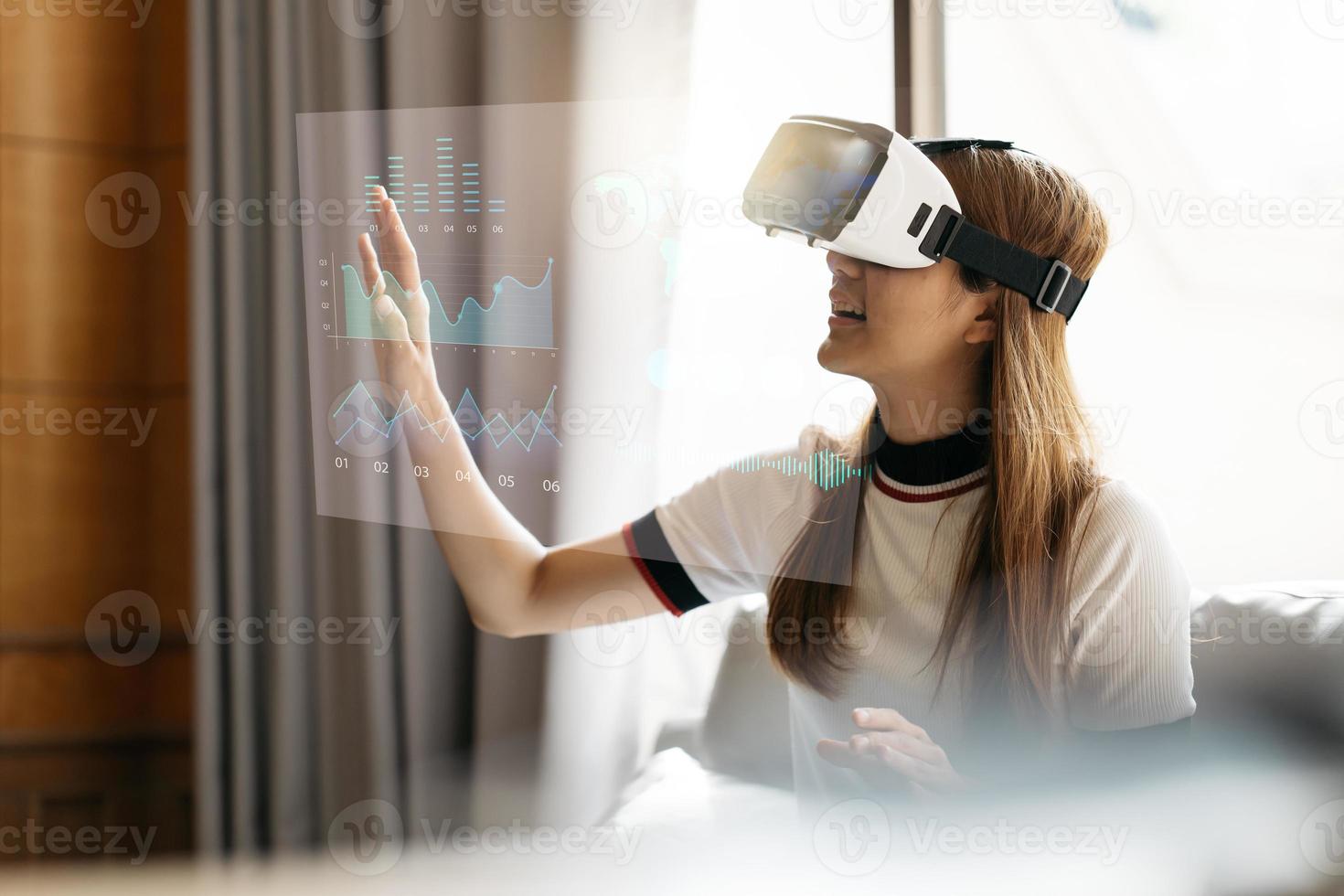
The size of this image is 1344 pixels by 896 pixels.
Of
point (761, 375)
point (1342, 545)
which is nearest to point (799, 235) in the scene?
point (761, 375)

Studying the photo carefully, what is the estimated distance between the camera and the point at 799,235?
0.77 m

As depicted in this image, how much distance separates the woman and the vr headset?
1 centimetres

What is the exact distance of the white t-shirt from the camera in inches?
28.5

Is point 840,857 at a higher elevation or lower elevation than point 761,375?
lower

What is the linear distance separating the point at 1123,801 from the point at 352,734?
88cm

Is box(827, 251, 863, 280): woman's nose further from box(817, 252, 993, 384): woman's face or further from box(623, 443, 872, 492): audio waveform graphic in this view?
box(623, 443, 872, 492): audio waveform graphic

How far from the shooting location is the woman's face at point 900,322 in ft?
2.36

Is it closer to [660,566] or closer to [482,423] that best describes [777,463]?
[660,566]

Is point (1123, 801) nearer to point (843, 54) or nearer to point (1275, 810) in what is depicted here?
point (1275, 810)

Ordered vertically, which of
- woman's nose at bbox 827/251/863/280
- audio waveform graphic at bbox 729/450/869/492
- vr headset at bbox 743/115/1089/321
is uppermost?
vr headset at bbox 743/115/1089/321

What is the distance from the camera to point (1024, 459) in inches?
29.0

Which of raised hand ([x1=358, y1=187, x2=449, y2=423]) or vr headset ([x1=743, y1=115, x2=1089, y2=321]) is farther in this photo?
raised hand ([x1=358, y1=187, x2=449, y2=423])

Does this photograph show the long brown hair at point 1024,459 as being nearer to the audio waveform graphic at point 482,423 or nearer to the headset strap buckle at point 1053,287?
the headset strap buckle at point 1053,287

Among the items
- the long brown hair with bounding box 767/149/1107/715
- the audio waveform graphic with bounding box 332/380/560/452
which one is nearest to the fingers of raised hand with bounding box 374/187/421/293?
the audio waveform graphic with bounding box 332/380/560/452
